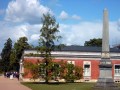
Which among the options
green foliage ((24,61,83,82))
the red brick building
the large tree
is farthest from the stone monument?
the large tree

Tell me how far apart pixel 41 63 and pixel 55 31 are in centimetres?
451

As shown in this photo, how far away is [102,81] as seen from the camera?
28469 millimetres

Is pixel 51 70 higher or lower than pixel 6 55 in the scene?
lower

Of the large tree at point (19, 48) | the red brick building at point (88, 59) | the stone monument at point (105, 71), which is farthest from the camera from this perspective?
the large tree at point (19, 48)

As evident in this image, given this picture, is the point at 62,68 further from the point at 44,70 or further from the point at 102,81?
the point at 102,81

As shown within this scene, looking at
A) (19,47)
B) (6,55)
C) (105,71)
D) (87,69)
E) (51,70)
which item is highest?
(19,47)

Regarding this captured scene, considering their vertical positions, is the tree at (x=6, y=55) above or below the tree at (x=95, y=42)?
below

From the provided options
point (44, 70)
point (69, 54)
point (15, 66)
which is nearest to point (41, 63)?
point (44, 70)

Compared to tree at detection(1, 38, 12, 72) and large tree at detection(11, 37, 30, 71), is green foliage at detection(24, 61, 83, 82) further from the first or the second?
tree at detection(1, 38, 12, 72)

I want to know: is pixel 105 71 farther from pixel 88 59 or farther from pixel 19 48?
pixel 19 48

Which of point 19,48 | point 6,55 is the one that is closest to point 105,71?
point 19,48

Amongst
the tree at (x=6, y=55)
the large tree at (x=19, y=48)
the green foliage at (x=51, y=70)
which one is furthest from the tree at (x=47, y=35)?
the tree at (x=6, y=55)

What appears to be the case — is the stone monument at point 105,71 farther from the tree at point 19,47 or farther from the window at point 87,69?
the tree at point 19,47

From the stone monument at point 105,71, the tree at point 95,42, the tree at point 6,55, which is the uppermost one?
the tree at point 95,42
